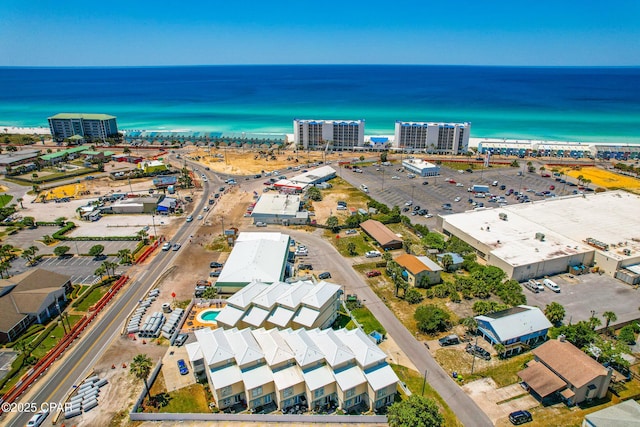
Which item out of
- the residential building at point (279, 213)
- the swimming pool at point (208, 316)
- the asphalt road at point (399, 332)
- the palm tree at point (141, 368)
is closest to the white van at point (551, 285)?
the asphalt road at point (399, 332)

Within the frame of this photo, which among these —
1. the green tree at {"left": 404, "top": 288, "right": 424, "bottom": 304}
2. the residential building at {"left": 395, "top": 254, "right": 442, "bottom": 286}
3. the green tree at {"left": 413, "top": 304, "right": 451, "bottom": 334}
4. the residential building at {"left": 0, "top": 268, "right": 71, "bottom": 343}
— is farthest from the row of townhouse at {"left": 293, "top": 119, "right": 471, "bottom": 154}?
the residential building at {"left": 0, "top": 268, "right": 71, "bottom": 343}

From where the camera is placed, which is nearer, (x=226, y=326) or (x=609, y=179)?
(x=226, y=326)

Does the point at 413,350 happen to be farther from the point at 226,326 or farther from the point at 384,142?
the point at 384,142

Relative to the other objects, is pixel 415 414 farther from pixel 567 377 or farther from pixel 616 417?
pixel 616 417

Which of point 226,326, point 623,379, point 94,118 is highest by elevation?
point 94,118

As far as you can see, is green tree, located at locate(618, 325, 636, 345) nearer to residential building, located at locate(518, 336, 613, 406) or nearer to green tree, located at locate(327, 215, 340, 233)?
residential building, located at locate(518, 336, 613, 406)

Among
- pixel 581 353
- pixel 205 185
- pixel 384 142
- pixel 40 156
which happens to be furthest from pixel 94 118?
pixel 581 353

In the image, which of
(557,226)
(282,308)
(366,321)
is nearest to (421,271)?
(366,321)
